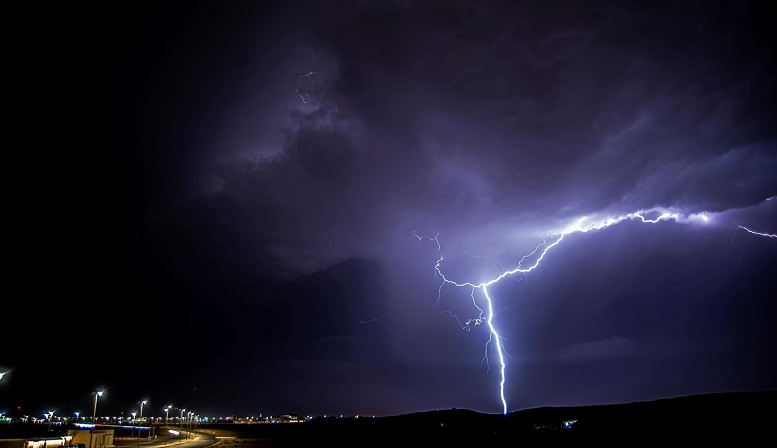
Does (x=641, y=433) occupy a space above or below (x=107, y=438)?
below

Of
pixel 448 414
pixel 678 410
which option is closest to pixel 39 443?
pixel 678 410

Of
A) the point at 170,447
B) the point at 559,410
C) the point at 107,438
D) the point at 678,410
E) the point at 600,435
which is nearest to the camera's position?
the point at 107,438

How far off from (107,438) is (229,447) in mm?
12132

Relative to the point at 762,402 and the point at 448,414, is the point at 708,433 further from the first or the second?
the point at 448,414

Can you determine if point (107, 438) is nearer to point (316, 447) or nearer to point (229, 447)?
point (229, 447)

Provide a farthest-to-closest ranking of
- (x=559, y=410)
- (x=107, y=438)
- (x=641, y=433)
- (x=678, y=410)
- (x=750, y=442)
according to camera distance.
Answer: (x=559, y=410) → (x=678, y=410) → (x=641, y=433) → (x=750, y=442) → (x=107, y=438)

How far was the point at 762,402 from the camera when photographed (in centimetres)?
6281

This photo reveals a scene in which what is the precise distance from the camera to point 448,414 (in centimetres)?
14188

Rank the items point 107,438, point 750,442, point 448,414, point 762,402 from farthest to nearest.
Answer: point 448,414
point 762,402
point 750,442
point 107,438

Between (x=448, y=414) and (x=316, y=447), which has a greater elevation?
(x=316, y=447)

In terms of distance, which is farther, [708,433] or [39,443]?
[708,433]

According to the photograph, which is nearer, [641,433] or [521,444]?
[521,444]

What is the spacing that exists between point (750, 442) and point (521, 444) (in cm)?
1895

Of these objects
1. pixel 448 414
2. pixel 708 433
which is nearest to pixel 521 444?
pixel 708 433
